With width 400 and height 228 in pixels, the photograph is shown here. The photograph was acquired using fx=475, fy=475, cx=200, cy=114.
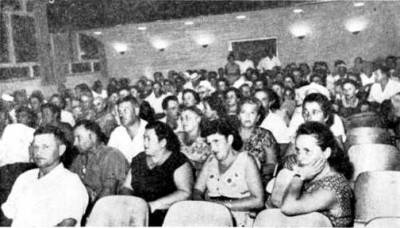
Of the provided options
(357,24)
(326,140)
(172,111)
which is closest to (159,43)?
(357,24)

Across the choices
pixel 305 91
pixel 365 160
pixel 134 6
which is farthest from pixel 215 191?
pixel 134 6

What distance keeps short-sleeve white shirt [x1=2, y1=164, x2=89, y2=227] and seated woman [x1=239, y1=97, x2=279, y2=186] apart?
1.24 meters

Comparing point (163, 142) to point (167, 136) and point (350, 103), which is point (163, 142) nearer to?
point (167, 136)

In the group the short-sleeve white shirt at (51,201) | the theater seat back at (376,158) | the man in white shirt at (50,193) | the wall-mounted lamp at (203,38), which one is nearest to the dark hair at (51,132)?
the man in white shirt at (50,193)

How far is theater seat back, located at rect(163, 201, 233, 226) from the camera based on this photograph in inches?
84.0

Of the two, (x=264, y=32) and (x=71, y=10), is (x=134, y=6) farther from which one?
(x=264, y=32)

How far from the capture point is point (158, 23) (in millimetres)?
10656

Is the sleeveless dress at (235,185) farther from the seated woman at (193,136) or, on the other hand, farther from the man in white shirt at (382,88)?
the man in white shirt at (382,88)

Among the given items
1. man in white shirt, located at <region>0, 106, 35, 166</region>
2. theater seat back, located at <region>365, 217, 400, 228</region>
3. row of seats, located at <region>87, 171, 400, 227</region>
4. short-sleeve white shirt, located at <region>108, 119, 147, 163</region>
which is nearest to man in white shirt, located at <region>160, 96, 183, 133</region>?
short-sleeve white shirt, located at <region>108, 119, 147, 163</region>

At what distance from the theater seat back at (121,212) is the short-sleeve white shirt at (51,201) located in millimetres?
133

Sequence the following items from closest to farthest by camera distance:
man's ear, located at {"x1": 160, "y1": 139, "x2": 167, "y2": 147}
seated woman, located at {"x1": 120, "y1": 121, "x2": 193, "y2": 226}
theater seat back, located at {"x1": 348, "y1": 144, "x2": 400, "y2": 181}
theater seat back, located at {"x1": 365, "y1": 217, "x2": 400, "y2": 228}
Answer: theater seat back, located at {"x1": 365, "y1": 217, "x2": 400, "y2": 228}
seated woman, located at {"x1": 120, "y1": 121, "x2": 193, "y2": 226}
man's ear, located at {"x1": 160, "y1": 139, "x2": 167, "y2": 147}
theater seat back, located at {"x1": 348, "y1": 144, "x2": 400, "y2": 181}

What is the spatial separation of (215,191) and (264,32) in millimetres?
7860

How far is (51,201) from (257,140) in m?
1.48

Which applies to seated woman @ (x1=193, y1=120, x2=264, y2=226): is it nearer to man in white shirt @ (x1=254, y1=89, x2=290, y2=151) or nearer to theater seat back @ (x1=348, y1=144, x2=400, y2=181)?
theater seat back @ (x1=348, y1=144, x2=400, y2=181)
